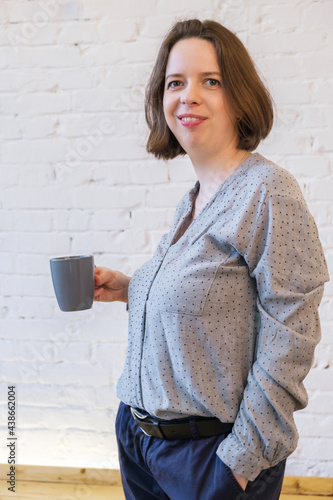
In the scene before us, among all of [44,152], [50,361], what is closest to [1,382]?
[50,361]

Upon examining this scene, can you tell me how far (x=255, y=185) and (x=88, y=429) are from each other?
50.1 inches

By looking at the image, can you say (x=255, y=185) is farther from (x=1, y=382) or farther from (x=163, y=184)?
(x=1, y=382)

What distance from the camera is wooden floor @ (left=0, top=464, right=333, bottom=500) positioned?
1776mm

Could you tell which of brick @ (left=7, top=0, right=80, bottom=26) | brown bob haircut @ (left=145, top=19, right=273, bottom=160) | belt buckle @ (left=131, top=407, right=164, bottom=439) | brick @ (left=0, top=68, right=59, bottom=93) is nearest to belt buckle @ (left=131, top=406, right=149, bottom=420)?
belt buckle @ (left=131, top=407, right=164, bottom=439)

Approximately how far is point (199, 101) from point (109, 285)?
17.6 inches

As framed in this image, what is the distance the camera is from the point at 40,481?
187cm

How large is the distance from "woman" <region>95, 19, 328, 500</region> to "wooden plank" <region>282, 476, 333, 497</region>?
97 centimetres

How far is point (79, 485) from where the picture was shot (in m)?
1.84

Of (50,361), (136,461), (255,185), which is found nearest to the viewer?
(255,185)

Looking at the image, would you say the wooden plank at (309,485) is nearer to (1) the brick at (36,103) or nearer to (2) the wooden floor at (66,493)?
(2) the wooden floor at (66,493)

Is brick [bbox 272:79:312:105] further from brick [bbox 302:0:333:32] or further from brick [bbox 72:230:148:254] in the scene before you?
brick [bbox 72:230:148:254]

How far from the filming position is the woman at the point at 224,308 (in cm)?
82

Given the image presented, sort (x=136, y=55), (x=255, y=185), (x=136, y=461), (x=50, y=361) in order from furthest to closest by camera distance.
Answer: (x=50, y=361) → (x=136, y=55) → (x=136, y=461) → (x=255, y=185)

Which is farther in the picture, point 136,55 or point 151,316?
point 136,55
